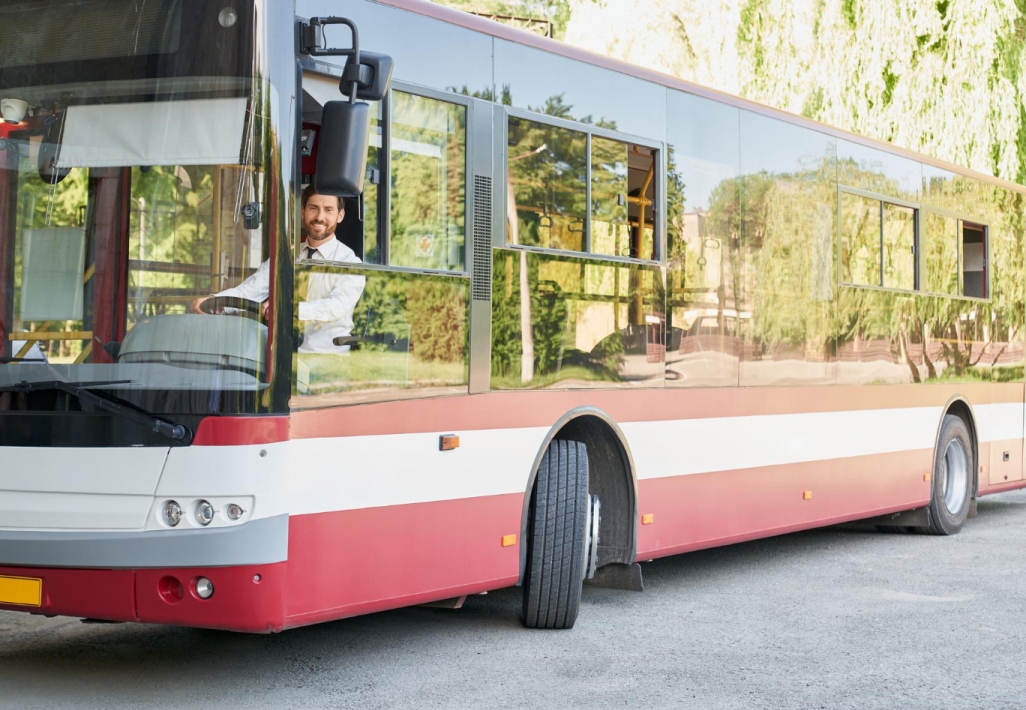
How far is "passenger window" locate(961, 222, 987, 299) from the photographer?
1290cm

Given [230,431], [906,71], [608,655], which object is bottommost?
[608,655]

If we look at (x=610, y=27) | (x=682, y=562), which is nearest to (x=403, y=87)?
(x=682, y=562)

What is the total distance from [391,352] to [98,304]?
1354 mm

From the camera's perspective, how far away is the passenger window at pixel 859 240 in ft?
35.3

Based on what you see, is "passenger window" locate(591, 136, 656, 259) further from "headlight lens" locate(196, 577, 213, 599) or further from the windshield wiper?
"headlight lens" locate(196, 577, 213, 599)

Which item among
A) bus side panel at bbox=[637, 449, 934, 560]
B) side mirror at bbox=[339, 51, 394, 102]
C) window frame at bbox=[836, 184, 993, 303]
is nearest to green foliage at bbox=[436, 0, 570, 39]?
window frame at bbox=[836, 184, 993, 303]

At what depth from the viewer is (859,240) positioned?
36.0ft

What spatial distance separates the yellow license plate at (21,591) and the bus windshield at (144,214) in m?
0.73

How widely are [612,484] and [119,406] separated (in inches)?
133

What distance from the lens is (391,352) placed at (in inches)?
255

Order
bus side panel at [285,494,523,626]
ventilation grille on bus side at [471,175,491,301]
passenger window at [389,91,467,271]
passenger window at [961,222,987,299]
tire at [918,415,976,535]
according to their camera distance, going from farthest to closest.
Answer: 1. passenger window at [961,222,987,299]
2. tire at [918,415,976,535]
3. ventilation grille on bus side at [471,175,491,301]
4. passenger window at [389,91,467,271]
5. bus side panel at [285,494,523,626]

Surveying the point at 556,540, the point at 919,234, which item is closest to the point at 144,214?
the point at 556,540

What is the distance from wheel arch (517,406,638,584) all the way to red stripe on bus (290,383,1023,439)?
13 centimetres

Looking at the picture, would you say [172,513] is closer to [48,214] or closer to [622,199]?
[48,214]
